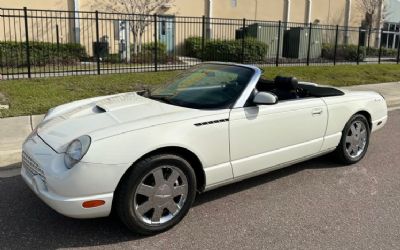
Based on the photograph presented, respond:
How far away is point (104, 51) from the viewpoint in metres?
18.8

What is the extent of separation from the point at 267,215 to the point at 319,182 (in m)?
1.16

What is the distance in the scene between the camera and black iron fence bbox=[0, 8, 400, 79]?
1450 centimetres

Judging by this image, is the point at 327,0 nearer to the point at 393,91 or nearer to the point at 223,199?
the point at 393,91

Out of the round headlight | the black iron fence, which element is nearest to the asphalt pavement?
the round headlight

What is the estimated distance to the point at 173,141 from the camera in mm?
3449

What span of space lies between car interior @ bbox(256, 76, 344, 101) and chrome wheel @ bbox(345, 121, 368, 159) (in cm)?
49

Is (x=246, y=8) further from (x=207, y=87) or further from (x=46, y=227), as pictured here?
(x=46, y=227)

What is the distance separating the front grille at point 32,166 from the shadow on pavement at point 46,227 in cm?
49

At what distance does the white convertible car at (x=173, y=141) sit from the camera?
3.18m

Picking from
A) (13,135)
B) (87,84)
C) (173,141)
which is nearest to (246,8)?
(87,84)

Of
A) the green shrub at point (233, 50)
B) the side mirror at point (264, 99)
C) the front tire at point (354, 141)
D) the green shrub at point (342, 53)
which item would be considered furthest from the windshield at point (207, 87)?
the green shrub at point (342, 53)

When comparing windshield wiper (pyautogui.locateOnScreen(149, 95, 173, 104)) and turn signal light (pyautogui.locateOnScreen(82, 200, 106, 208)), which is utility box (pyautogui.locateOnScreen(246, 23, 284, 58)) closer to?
windshield wiper (pyautogui.locateOnScreen(149, 95, 173, 104))

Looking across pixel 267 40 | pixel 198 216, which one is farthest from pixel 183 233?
pixel 267 40

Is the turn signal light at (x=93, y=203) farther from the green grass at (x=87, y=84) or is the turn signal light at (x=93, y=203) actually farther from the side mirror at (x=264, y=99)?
the green grass at (x=87, y=84)
